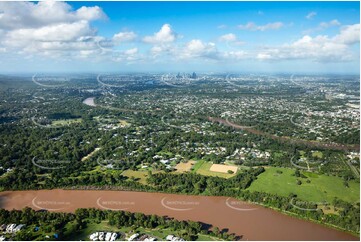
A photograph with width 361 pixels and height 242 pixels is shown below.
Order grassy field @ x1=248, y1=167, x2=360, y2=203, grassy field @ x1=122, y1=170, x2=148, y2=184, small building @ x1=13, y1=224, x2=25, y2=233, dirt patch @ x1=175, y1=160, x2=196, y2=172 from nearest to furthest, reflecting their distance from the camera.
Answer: small building @ x1=13, y1=224, x2=25, y2=233 < grassy field @ x1=248, y1=167, x2=360, y2=203 < grassy field @ x1=122, y1=170, x2=148, y2=184 < dirt patch @ x1=175, y1=160, x2=196, y2=172

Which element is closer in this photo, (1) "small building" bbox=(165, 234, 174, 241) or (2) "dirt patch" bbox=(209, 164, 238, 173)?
(1) "small building" bbox=(165, 234, 174, 241)

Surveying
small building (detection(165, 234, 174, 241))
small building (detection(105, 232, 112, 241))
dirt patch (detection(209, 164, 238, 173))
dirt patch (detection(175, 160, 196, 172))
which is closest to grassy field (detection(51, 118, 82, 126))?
dirt patch (detection(175, 160, 196, 172))

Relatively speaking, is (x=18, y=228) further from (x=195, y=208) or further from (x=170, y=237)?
(x=195, y=208)

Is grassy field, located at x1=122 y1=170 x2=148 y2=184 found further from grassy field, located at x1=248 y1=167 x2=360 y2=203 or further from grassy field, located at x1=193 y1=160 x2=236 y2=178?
grassy field, located at x1=248 y1=167 x2=360 y2=203

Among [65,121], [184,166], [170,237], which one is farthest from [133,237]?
[65,121]

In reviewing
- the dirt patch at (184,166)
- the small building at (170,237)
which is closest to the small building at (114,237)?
the small building at (170,237)
